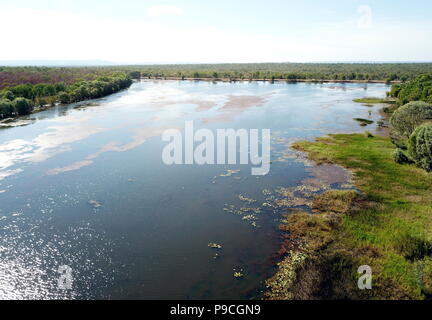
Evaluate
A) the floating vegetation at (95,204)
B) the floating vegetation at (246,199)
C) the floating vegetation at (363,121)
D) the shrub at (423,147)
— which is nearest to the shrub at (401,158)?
the shrub at (423,147)

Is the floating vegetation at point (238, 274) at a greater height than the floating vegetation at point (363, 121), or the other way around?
the floating vegetation at point (363, 121)

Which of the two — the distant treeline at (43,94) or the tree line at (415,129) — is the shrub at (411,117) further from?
the distant treeline at (43,94)

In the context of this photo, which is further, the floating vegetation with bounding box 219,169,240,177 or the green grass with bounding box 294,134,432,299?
the floating vegetation with bounding box 219,169,240,177

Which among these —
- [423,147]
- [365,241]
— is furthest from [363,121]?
[365,241]

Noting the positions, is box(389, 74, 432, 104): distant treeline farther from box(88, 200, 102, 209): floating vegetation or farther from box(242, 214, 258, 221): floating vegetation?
box(88, 200, 102, 209): floating vegetation

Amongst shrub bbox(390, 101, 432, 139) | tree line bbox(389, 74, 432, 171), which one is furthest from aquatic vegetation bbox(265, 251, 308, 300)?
shrub bbox(390, 101, 432, 139)
